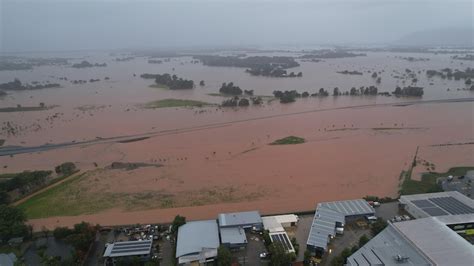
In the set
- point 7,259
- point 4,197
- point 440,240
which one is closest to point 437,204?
point 440,240

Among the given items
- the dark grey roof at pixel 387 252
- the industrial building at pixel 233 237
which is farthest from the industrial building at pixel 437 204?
the industrial building at pixel 233 237

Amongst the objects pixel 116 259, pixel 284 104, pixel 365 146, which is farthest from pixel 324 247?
pixel 284 104

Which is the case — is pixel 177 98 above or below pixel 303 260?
above

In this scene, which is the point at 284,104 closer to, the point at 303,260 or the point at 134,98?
the point at 134,98

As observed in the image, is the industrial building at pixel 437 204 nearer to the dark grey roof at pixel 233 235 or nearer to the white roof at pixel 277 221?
the white roof at pixel 277 221

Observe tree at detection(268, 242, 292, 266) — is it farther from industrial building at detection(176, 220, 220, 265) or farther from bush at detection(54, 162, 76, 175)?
bush at detection(54, 162, 76, 175)

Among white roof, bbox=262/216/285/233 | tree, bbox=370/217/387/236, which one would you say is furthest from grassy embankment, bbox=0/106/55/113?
tree, bbox=370/217/387/236
